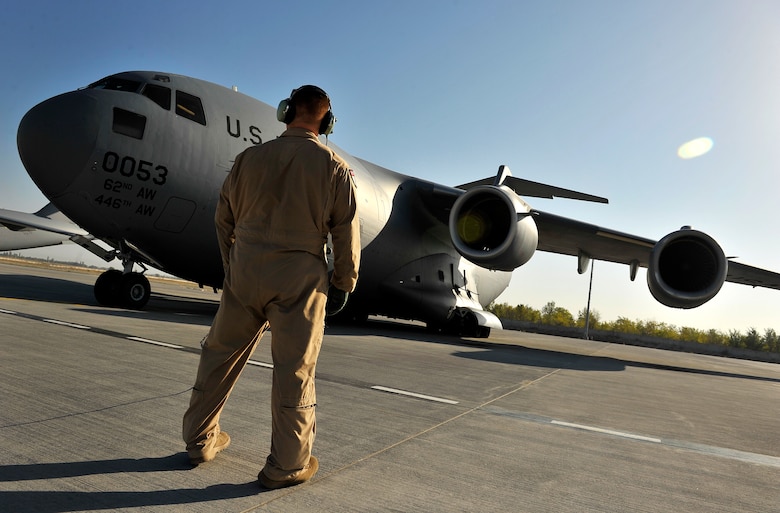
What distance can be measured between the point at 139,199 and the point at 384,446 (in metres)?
5.90

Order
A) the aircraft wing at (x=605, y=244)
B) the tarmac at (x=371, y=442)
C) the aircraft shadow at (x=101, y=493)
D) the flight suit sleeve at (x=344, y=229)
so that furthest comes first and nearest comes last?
the aircraft wing at (x=605, y=244) → the flight suit sleeve at (x=344, y=229) → the tarmac at (x=371, y=442) → the aircraft shadow at (x=101, y=493)

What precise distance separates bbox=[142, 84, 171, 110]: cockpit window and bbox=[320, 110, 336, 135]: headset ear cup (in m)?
5.93

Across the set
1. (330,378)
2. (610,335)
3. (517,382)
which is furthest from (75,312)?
(610,335)

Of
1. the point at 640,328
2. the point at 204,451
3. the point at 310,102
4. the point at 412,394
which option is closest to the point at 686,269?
the point at 412,394

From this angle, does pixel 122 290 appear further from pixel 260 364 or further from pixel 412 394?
pixel 412 394

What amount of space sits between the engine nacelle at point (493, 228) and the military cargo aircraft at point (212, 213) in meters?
0.02

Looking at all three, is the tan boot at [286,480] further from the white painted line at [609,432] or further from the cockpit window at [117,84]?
the cockpit window at [117,84]

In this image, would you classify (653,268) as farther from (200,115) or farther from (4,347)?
(4,347)

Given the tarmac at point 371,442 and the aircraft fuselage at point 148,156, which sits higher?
the aircraft fuselage at point 148,156

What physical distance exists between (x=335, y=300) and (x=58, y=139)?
19.4ft

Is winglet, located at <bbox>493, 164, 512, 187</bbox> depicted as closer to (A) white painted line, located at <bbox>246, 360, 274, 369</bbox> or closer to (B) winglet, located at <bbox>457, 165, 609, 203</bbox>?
(B) winglet, located at <bbox>457, 165, 609, 203</bbox>

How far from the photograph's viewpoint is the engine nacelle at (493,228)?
910 centimetres

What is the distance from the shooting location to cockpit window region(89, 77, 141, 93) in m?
7.25

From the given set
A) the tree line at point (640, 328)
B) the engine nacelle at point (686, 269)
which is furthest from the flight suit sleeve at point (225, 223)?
→ the tree line at point (640, 328)
